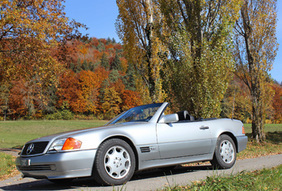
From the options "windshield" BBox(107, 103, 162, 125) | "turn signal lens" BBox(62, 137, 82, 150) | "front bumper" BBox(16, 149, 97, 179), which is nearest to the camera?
"front bumper" BBox(16, 149, 97, 179)

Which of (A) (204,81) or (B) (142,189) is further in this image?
(A) (204,81)

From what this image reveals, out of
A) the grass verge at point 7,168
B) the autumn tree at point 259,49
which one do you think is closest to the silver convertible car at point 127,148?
the grass verge at point 7,168

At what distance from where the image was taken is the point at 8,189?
18.2 feet

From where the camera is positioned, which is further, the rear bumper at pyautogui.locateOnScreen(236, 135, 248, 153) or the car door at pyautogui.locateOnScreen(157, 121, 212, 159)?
the rear bumper at pyautogui.locateOnScreen(236, 135, 248, 153)

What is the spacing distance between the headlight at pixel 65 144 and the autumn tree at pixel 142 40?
11944 mm

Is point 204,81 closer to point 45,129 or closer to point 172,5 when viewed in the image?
point 172,5

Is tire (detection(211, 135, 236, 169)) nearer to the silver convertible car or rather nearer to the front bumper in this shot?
the silver convertible car

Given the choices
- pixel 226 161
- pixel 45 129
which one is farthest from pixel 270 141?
pixel 45 129

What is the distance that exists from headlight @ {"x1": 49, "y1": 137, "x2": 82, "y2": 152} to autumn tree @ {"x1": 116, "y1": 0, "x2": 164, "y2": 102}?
11944 mm

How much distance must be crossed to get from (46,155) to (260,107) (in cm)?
1716

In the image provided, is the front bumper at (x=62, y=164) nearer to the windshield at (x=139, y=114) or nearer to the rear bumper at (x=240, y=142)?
the windshield at (x=139, y=114)

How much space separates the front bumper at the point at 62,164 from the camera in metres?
4.74

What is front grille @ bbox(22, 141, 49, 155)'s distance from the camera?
5012 millimetres

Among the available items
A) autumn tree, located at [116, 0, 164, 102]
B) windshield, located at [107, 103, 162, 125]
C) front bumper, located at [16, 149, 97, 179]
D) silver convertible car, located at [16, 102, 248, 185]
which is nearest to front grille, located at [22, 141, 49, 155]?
silver convertible car, located at [16, 102, 248, 185]
